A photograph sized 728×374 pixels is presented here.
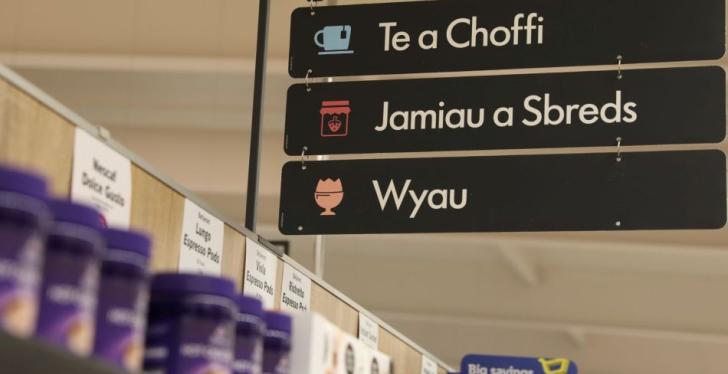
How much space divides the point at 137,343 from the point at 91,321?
8 centimetres

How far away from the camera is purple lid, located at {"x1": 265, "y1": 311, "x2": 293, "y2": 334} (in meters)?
1.61

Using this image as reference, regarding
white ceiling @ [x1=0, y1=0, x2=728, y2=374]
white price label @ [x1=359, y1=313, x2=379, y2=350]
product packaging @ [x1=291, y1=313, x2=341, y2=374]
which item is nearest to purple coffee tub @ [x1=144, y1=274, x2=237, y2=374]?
product packaging @ [x1=291, y1=313, x2=341, y2=374]

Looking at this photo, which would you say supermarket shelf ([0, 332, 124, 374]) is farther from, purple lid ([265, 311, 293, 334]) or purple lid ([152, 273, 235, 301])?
purple lid ([265, 311, 293, 334])

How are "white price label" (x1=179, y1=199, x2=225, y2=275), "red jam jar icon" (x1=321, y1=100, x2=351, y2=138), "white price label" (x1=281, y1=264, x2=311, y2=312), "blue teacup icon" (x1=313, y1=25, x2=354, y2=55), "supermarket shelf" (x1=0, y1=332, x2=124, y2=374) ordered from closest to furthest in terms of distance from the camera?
"supermarket shelf" (x1=0, y1=332, x2=124, y2=374) → "white price label" (x1=179, y1=199, x2=225, y2=275) → "white price label" (x1=281, y1=264, x2=311, y2=312) → "red jam jar icon" (x1=321, y1=100, x2=351, y2=138) → "blue teacup icon" (x1=313, y1=25, x2=354, y2=55)

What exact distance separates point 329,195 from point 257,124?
259 millimetres

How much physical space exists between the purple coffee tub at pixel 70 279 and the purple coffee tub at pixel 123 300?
33 mm

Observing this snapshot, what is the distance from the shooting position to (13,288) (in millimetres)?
994

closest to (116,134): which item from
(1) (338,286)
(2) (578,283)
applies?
(1) (338,286)

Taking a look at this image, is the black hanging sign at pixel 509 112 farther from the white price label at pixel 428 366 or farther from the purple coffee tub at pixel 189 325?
the purple coffee tub at pixel 189 325

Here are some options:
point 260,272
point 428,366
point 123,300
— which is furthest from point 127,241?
point 428,366

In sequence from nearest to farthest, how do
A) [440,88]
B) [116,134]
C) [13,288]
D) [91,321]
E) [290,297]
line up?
[13,288], [91,321], [290,297], [440,88], [116,134]

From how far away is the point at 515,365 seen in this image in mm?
4406

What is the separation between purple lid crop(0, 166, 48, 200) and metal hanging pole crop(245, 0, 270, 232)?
66.0 inches

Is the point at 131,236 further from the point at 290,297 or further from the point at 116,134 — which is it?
the point at 116,134
